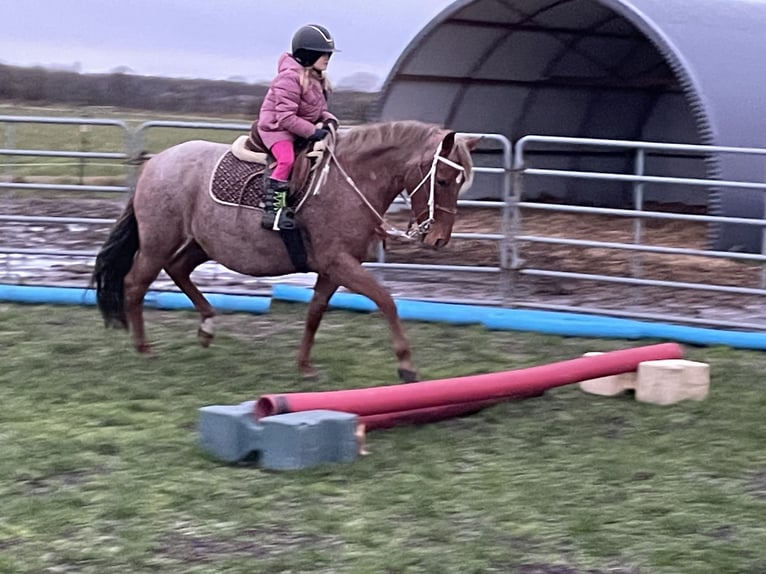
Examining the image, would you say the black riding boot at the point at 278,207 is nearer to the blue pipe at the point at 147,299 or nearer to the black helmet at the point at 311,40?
the black helmet at the point at 311,40

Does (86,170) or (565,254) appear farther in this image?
(86,170)

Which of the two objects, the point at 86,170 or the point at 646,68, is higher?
the point at 646,68

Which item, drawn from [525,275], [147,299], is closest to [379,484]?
[147,299]

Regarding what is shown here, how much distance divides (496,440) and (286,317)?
351 centimetres

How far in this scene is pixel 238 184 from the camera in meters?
7.06

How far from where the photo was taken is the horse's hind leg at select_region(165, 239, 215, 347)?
7.69 m

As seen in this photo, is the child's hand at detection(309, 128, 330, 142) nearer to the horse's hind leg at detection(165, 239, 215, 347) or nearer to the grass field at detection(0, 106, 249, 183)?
the horse's hind leg at detection(165, 239, 215, 347)

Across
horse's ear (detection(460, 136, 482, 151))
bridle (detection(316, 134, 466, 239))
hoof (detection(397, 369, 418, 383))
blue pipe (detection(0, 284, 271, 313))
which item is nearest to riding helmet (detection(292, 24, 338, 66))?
bridle (detection(316, 134, 466, 239))

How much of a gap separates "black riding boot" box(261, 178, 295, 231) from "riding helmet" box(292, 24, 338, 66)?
72 cm

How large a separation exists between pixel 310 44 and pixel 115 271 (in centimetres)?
211

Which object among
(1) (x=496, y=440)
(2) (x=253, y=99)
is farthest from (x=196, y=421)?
(2) (x=253, y=99)

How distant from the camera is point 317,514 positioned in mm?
4469

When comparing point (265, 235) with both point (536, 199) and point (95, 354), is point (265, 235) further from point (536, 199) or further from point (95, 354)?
point (536, 199)

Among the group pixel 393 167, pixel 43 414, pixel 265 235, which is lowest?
pixel 43 414
